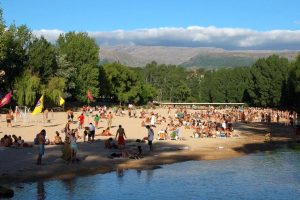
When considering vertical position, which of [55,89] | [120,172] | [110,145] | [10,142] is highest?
[55,89]

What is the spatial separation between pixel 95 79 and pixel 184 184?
64.5 meters

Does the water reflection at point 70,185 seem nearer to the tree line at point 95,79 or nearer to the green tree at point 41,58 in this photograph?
the tree line at point 95,79

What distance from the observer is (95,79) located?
284 feet

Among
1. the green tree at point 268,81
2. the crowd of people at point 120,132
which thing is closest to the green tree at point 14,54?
the crowd of people at point 120,132

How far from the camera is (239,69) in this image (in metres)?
140

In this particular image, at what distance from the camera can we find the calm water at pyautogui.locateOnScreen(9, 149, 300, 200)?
20.9m

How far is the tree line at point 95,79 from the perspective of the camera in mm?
66375

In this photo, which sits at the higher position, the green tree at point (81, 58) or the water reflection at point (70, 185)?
the green tree at point (81, 58)

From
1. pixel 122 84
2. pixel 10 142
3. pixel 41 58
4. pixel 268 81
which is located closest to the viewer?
pixel 10 142

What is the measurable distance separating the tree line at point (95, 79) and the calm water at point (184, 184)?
35.6m

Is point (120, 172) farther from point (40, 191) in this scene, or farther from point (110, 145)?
point (110, 145)

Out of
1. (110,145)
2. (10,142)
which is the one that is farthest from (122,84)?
(10,142)

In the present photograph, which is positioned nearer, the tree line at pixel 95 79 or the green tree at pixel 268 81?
the tree line at pixel 95 79

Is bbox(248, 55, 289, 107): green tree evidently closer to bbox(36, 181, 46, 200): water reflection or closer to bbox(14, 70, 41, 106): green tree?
bbox(14, 70, 41, 106): green tree
